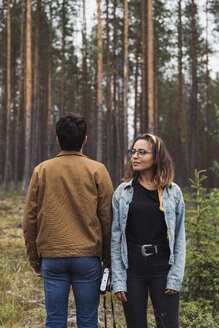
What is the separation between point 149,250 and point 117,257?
28cm

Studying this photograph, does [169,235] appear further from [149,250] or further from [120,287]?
[120,287]

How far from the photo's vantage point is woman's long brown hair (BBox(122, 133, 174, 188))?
2.82 metres

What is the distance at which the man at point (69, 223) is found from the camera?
8.50 ft

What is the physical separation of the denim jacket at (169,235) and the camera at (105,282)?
0.21 feet

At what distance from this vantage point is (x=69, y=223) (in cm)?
262

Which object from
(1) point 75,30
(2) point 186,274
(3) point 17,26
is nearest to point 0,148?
(3) point 17,26

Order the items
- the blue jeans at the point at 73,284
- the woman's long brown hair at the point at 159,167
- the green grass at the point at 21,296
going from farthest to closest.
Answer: the green grass at the point at 21,296 < the woman's long brown hair at the point at 159,167 < the blue jeans at the point at 73,284

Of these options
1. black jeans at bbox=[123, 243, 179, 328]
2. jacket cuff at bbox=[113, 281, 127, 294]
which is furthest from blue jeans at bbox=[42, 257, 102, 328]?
black jeans at bbox=[123, 243, 179, 328]

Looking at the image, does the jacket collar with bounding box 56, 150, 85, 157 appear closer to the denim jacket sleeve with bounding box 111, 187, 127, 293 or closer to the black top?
the denim jacket sleeve with bounding box 111, 187, 127, 293

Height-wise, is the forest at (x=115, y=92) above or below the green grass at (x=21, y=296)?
above

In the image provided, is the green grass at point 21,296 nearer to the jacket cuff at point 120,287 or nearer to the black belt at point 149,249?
the jacket cuff at point 120,287

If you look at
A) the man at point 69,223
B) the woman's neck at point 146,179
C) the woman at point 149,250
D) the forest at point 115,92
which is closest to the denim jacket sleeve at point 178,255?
the woman at point 149,250

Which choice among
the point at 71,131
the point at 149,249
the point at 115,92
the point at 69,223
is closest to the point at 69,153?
the point at 71,131

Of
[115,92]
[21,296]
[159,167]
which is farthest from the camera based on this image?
[115,92]
